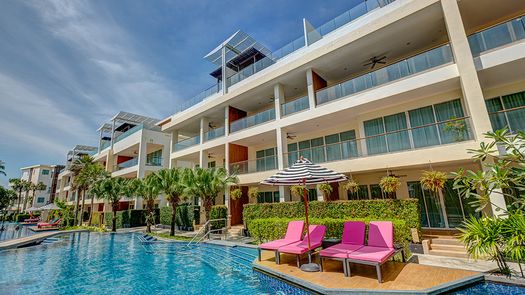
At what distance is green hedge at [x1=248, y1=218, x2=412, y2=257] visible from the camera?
28.8ft

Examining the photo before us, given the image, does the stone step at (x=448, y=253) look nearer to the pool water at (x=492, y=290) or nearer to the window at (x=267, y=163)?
the pool water at (x=492, y=290)

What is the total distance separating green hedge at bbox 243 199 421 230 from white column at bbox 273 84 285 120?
6375 millimetres

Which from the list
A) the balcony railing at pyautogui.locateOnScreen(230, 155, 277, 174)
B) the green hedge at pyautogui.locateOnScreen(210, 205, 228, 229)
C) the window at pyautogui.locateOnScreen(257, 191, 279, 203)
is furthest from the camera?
the window at pyautogui.locateOnScreen(257, 191, 279, 203)

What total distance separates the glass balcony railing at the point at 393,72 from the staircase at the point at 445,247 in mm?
7805

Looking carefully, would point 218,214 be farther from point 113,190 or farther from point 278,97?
point 113,190

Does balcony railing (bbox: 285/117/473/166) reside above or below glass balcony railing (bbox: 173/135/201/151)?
below

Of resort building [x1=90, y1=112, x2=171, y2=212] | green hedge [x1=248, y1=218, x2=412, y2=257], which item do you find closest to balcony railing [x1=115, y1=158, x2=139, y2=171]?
resort building [x1=90, y1=112, x2=171, y2=212]

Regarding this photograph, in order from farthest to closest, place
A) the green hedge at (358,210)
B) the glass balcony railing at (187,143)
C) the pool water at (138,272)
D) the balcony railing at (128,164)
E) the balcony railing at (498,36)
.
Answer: the balcony railing at (128,164), the glass balcony railing at (187,143), the green hedge at (358,210), the balcony railing at (498,36), the pool water at (138,272)

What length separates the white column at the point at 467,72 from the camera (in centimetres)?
948

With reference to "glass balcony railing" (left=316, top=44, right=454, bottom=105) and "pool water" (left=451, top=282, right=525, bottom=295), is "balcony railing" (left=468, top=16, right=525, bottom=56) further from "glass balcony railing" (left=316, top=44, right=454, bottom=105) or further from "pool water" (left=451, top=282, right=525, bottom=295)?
"pool water" (left=451, top=282, right=525, bottom=295)

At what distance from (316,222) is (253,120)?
393 inches

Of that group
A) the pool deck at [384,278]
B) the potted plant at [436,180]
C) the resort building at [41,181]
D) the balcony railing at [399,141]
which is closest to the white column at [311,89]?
the balcony railing at [399,141]

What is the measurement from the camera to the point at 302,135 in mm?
18000

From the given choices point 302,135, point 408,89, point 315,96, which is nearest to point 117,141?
point 302,135
